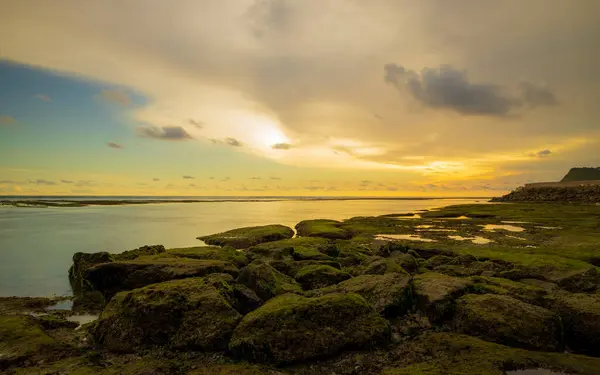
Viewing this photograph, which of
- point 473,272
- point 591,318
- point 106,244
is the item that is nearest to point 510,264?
point 473,272

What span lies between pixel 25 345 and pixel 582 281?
23.7 m

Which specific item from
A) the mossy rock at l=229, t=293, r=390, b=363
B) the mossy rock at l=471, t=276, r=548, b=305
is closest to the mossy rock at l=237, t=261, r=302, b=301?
the mossy rock at l=229, t=293, r=390, b=363

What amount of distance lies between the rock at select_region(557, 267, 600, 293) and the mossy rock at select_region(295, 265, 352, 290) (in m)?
10.8

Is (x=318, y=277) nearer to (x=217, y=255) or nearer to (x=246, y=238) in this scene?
(x=217, y=255)

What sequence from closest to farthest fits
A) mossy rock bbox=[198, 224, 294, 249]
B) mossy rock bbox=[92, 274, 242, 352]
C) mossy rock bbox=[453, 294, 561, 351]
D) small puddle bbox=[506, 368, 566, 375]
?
1. small puddle bbox=[506, 368, 566, 375]
2. mossy rock bbox=[453, 294, 561, 351]
3. mossy rock bbox=[92, 274, 242, 352]
4. mossy rock bbox=[198, 224, 294, 249]

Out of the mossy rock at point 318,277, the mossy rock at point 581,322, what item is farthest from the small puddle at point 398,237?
the mossy rock at point 581,322

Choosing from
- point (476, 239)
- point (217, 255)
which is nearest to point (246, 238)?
point (217, 255)

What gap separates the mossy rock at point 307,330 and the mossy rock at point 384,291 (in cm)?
122

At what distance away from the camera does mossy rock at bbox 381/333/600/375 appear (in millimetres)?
8312

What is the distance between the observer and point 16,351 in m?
10.1

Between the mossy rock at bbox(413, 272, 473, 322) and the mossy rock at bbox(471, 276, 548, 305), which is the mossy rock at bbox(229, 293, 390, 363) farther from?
the mossy rock at bbox(471, 276, 548, 305)

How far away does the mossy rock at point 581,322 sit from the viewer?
10383 mm

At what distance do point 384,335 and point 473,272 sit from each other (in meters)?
11.4

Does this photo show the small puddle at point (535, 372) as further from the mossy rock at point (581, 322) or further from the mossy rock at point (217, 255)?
the mossy rock at point (217, 255)
